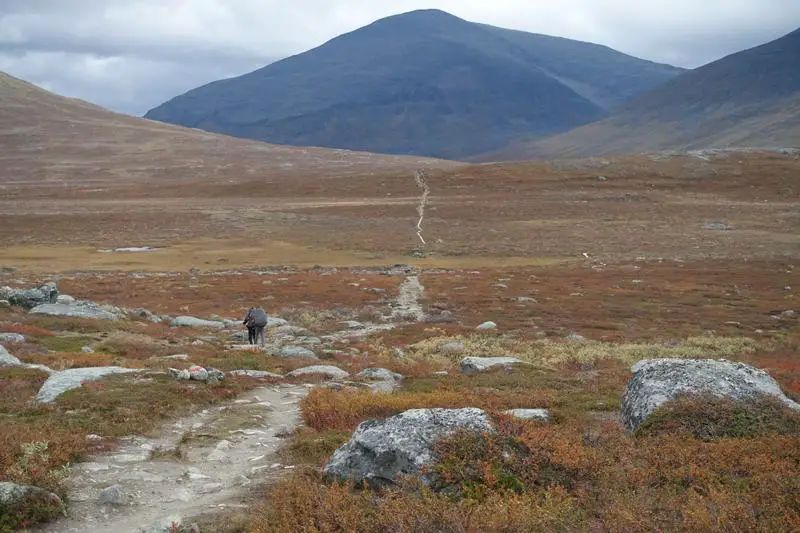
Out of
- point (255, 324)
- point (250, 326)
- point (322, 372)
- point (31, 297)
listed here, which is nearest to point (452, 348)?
point (255, 324)

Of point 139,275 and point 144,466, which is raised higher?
point 144,466

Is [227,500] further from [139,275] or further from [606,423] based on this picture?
[139,275]

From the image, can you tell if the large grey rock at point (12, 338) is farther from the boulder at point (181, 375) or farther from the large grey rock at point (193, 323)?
the large grey rock at point (193, 323)

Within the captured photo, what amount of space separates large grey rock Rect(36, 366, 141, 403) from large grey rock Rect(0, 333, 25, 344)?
22.6ft

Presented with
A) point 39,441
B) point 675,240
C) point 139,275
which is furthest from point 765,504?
point 675,240

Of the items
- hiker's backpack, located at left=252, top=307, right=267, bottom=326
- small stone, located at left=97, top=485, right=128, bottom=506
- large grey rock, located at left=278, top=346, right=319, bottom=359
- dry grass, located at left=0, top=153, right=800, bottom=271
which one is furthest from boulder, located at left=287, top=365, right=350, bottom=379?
dry grass, located at left=0, top=153, right=800, bottom=271

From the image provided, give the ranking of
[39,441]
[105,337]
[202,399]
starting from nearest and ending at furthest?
[39,441], [202,399], [105,337]

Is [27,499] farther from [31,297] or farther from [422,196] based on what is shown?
[422,196]

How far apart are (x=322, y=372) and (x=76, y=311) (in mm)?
18440

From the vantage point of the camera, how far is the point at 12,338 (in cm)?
2483

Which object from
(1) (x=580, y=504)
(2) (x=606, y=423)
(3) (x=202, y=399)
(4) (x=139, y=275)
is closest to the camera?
(1) (x=580, y=504)

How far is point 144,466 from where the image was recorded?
491 inches

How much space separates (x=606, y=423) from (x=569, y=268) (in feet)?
196

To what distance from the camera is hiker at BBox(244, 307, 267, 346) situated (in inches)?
1208
